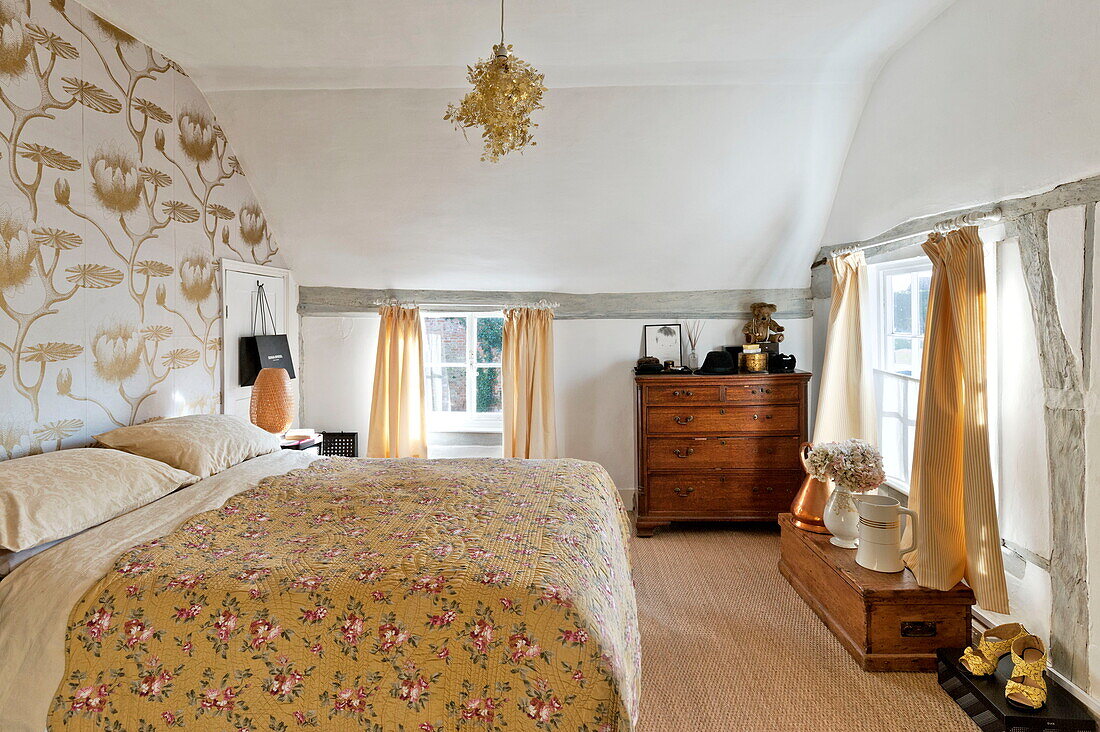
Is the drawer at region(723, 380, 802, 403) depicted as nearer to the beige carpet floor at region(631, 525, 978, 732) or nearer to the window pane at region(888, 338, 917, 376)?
the window pane at region(888, 338, 917, 376)

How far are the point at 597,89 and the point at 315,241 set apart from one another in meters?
2.22

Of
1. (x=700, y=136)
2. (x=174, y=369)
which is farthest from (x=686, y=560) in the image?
(x=174, y=369)

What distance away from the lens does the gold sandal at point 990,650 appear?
7.47ft

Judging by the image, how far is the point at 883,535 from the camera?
270 centimetres

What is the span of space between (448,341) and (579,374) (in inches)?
41.0

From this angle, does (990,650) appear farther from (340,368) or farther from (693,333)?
(340,368)

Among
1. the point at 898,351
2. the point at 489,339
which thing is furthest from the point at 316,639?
the point at 489,339

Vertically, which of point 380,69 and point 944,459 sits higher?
point 380,69

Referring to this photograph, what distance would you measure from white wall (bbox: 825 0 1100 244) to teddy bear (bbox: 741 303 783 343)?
2.95ft

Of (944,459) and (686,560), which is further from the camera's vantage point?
(686,560)

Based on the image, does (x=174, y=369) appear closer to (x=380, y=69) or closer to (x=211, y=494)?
(x=211, y=494)

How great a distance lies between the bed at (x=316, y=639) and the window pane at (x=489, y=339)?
3.08 m

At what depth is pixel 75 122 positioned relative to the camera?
2.77 metres

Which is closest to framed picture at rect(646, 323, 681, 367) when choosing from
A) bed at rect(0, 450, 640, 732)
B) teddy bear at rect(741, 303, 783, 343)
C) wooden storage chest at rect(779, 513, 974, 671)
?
teddy bear at rect(741, 303, 783, 343)
